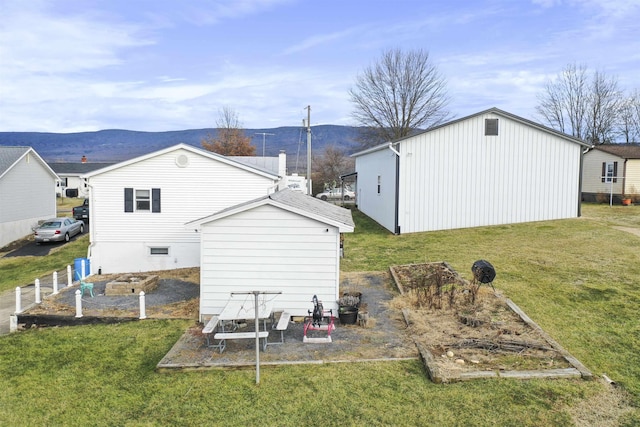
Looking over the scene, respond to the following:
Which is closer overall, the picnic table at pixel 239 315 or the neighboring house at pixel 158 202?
the picnic table at pixel 239 315

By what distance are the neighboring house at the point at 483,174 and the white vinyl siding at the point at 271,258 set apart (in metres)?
11.0

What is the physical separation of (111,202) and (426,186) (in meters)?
13.1

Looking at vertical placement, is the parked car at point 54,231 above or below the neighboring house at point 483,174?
below

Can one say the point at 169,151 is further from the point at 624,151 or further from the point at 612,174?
the point at 624,151

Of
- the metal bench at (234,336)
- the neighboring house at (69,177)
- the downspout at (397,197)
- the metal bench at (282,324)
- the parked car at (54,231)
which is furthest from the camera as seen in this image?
the neighboring house at (69,177)

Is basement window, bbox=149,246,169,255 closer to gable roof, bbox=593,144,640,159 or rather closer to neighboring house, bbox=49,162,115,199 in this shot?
gable roof, bbox=593,144,640,159

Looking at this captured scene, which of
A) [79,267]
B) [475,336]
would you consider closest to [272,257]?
[475,336]

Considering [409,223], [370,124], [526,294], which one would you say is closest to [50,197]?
[409,223]

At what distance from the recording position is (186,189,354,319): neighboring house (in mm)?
10508

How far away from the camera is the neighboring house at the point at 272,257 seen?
10.5 meters

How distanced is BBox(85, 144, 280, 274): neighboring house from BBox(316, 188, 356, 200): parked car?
25.6 meters

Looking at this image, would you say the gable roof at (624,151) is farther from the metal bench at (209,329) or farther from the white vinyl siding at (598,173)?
the metal bench at (209,329)

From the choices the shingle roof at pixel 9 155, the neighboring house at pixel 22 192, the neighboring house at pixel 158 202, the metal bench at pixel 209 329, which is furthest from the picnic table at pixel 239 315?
the shingle roof at pixel 9 155

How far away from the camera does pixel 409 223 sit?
69.4ft
